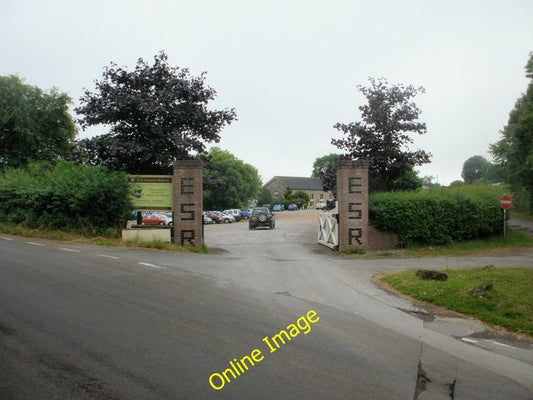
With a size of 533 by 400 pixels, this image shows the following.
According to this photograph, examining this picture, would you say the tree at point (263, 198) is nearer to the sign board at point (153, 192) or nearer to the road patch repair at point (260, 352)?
the sign board at point (153, 192)

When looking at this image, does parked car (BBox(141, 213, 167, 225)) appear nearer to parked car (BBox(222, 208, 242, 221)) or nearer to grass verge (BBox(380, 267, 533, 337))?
parked car (BBox(222, 208, 242, 221))

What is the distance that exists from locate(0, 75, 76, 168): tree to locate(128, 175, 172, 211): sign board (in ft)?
76.4

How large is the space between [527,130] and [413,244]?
81.8 feet

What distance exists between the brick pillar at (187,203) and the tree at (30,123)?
79.7 feet

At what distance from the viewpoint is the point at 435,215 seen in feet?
63.0

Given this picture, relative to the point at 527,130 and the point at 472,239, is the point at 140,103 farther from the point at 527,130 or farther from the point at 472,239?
the point at 527,130

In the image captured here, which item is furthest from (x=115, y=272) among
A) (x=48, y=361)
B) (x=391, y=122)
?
(x=391, y=122)

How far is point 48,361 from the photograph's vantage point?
4586 millimetres

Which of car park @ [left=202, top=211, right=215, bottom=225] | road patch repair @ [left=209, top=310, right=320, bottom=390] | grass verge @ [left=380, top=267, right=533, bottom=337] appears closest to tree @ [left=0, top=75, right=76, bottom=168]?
car park @ [left=202, top=211, right=215, bottom=225]

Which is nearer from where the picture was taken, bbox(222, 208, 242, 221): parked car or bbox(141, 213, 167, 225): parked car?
bbox(141, 213, 167, 225): parked car

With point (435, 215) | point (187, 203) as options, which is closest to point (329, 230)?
point (435, 215)

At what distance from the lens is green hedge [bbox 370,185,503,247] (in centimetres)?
1822

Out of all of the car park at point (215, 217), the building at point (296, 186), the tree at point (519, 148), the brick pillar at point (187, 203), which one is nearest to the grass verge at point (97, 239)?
the brick pillar at point (187, 203)

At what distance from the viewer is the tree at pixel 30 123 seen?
38.7 metres
